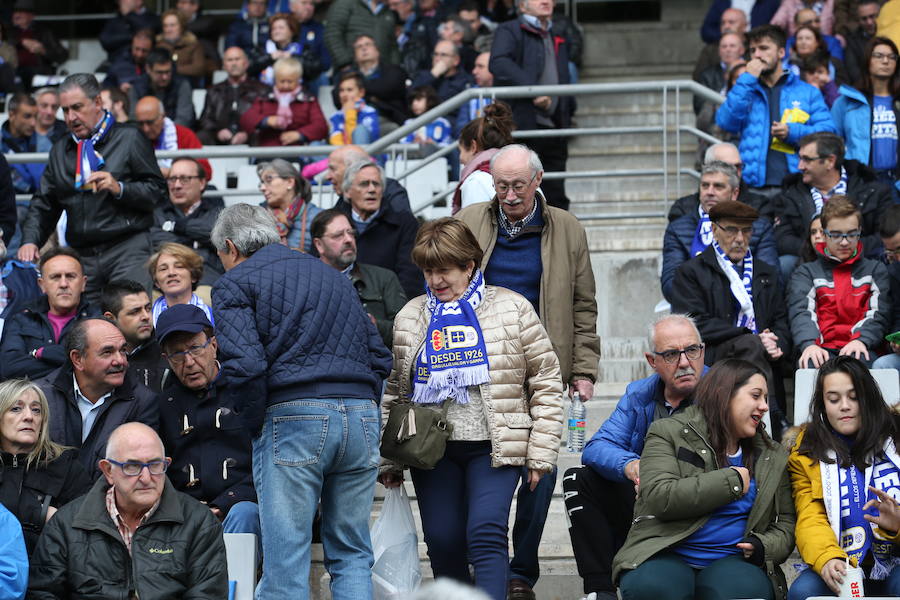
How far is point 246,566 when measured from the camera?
20.6 feet

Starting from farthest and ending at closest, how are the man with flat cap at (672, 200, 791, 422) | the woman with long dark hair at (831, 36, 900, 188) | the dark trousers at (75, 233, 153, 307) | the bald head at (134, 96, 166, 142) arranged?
the bald head at (134, 96, 166, 142) → the woman with long dark hair at (831, 36, 900, 188) → the dark trousers at (75, 233, 153, 307) → the man with flat cap at (672, 200, 791, 422)

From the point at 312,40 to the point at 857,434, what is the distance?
9442mm

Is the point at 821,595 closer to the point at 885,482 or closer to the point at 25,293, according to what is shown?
the point at 885,482

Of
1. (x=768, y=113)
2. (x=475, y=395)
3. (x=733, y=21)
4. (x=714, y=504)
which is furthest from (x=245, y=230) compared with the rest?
(x=733, y=21)

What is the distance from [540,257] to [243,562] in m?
1.88

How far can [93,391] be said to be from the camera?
7.10 meters

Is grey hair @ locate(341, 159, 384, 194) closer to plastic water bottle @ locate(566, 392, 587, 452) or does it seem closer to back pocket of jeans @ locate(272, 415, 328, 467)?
plastic water bottle @ locate(566, 392, 587, 452)

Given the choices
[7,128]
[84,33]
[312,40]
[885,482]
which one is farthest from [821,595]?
[84,33]

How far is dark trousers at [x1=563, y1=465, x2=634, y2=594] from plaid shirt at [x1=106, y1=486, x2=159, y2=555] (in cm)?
176

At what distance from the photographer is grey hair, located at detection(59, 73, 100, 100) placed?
8797 millimetres

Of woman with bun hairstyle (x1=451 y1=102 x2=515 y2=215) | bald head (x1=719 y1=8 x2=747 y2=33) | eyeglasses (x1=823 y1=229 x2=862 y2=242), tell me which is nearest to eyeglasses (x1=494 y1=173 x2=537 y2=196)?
woman with bun hairstyle (x1=451 y1=102 x2=515 y2=215)

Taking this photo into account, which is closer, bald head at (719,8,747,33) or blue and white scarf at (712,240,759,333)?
blue and white scarf at (712,240,759,333)

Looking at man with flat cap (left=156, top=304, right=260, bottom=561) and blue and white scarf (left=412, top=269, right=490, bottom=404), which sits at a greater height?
blue and white scarf (left=412, top=269, right=490, bottom=404)

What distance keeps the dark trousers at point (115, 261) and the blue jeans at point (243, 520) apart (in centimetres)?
273
